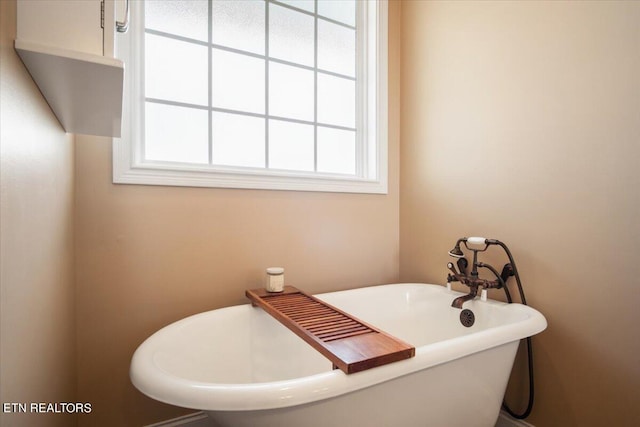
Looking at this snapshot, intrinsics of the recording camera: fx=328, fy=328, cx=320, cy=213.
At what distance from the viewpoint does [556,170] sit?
138 cm

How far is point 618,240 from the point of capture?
1197mm

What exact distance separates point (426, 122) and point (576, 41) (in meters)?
0.79

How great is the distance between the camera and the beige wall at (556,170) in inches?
46.8

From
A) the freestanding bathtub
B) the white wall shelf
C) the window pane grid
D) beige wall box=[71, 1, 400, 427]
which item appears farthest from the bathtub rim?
the window pane grid

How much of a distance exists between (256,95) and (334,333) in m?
1.38

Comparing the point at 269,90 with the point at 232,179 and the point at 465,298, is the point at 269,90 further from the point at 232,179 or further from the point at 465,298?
the point at 465,298

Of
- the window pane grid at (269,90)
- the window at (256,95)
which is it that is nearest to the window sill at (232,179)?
the window at (256,95)

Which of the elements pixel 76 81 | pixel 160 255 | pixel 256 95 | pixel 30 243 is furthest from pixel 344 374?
pixel 256 95

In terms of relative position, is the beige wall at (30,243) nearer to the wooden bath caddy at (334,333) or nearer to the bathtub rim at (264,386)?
the bathtub rim at (264,386)

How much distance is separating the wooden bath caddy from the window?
610 millimetres

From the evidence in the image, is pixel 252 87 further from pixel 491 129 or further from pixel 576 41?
pixel 576 41

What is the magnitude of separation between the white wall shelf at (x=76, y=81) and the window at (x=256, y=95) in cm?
50

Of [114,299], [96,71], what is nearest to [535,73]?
[96,71]

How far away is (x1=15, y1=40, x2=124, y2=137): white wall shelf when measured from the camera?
619 mm
